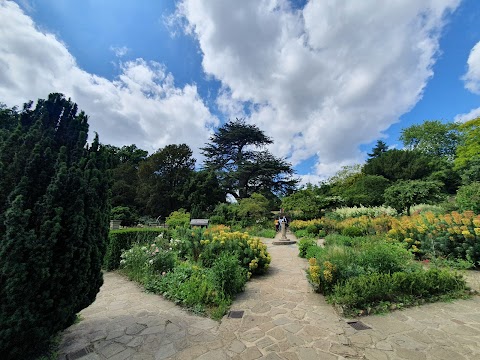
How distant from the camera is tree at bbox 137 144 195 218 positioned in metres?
24.9

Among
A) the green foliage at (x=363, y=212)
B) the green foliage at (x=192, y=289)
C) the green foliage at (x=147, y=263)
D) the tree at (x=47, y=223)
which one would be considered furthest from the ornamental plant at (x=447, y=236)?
the green foliage at (x=363, y=212)

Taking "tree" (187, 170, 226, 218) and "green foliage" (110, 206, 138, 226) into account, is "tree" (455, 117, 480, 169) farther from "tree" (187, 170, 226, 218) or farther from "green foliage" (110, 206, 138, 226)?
"green foliage" (110, 206, 138, 226)

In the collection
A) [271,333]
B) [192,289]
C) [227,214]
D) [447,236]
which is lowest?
[271,333]

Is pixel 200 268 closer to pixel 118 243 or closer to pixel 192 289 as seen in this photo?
pixel 192 289

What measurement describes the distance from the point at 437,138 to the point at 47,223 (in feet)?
135

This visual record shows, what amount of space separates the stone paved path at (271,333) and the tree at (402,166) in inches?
1027

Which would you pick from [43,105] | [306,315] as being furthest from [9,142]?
[306,315]

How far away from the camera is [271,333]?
3.09 meters

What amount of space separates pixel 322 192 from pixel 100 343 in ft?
83.7

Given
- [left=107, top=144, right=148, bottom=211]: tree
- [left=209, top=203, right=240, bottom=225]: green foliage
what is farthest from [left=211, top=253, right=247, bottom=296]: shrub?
[left=107, top=144, right=148, bottom=211]: tree

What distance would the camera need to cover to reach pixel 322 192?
2592 centimetres

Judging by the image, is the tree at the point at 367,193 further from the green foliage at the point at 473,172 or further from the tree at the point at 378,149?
the tree at the point at 378,149

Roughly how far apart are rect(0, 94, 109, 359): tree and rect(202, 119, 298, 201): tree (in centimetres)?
2180

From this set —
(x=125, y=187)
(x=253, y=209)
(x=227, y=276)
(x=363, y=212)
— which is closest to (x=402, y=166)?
(x=363, y=212)
